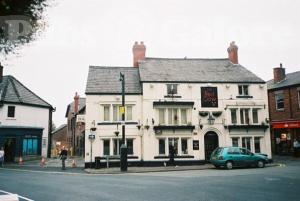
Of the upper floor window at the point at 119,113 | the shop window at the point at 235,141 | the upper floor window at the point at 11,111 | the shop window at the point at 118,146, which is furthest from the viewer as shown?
the upper floor window at the point at 11,111

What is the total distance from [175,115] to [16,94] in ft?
65.9

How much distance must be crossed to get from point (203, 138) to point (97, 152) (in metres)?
9.67

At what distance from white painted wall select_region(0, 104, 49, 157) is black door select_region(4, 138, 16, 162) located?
1.89 meters

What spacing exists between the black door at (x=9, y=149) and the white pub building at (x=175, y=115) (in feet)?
40.1

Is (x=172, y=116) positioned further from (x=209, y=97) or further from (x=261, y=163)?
(x=261, y=163)

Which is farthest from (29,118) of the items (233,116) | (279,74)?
(279,74)

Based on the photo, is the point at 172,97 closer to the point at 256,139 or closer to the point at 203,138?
the point at 203,138

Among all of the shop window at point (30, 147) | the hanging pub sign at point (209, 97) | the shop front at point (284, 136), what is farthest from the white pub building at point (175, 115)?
the shop window at point (30, 147)

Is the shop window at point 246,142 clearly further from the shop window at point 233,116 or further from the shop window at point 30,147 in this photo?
the shop window at point 30,147

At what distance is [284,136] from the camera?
113 ft

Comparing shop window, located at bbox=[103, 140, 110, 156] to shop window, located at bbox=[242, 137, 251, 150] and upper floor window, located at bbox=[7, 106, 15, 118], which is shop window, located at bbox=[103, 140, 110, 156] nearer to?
shop window, located at bbox=[242, 137, 251, 150]

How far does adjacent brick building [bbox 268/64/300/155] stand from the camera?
32.9 meters

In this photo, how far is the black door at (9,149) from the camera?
3372 centimetres

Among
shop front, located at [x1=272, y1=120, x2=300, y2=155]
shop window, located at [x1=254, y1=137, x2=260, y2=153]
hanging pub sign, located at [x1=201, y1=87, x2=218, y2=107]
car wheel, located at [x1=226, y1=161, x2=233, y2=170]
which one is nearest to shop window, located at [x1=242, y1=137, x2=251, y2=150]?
shop window, located at [x1=254, y1=137, x2=260, y2=153]
